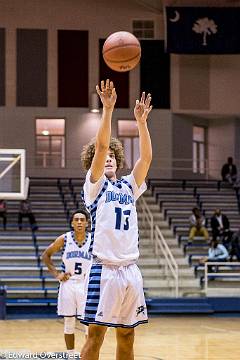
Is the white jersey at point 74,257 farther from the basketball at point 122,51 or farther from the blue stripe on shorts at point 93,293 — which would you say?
the blue stripe on shorts at point 93,293

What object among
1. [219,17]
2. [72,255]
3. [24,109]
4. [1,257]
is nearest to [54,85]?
[24,109]

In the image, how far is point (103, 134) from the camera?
572 cm

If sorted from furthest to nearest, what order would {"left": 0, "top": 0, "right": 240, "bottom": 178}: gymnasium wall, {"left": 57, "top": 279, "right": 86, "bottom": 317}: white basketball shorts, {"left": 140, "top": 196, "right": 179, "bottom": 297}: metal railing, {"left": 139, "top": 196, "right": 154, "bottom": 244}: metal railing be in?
{"left": 0, "top": 0, "right": 240, "bottom": 178}: gymnasium wall, {"left": 139, "top": 196, "right": 154, "bottom": 244}: metal railing, {"left": 140, "top": 196, "right": 179, "bottom": 297}: metal railing, {"left": 57, "top": 279, "right": 86, "bottom": 317}: white basketball shorts

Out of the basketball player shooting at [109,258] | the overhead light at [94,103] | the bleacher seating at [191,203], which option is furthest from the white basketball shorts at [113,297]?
the overhead light at [94,103]

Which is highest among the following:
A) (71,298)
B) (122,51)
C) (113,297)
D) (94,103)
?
(94,103)

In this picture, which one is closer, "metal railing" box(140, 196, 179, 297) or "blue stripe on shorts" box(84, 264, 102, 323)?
"blue stripe on shorts" box(84, 264, 102, 323)

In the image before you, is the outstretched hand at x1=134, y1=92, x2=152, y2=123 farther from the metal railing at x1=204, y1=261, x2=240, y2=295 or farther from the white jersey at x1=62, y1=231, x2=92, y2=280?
the metal railing at x1=204, y1=261, x2=240, y2=295

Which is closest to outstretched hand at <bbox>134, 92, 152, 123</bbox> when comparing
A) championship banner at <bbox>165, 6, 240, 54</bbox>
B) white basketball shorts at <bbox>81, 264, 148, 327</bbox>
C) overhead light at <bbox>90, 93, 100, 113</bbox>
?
white basketball shorts at <bbox>81, 264, 148, 327</bbox>

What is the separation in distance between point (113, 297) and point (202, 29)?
22735 millimetres

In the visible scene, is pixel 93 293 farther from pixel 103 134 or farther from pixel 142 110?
pixel 142 110

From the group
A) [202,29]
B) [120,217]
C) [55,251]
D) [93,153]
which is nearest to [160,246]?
[202,29]

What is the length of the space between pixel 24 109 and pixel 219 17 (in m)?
7.66

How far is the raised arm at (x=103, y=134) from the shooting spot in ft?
18.8

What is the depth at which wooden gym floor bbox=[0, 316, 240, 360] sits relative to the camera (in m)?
11.7
